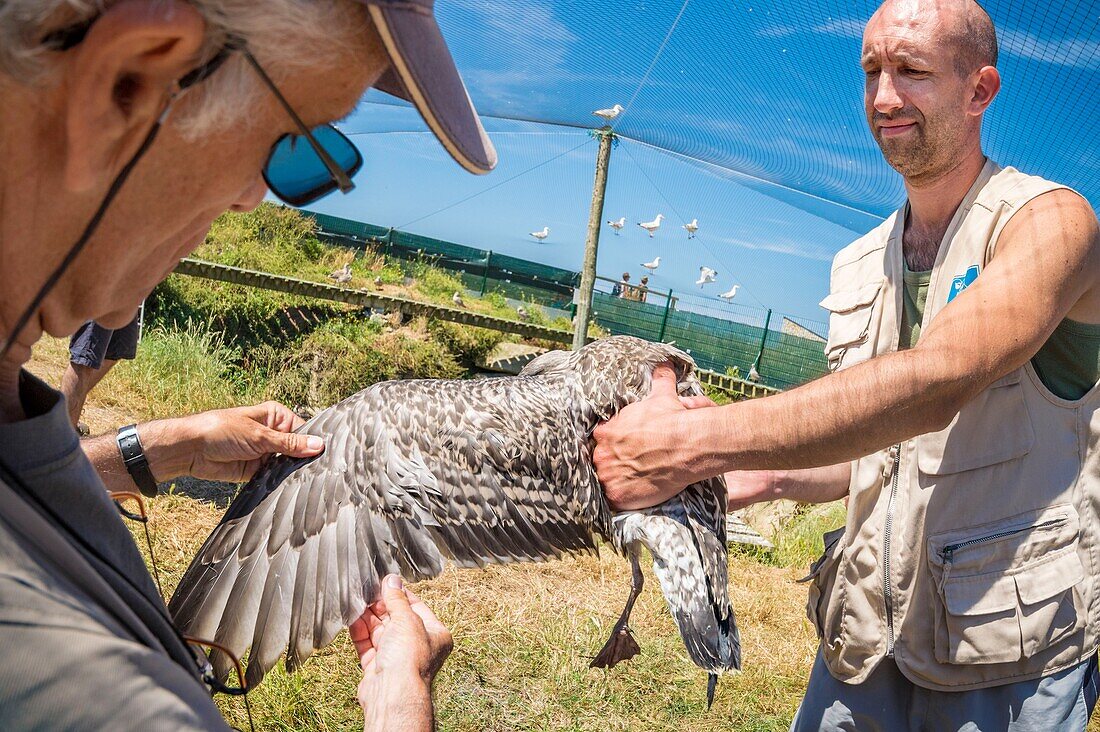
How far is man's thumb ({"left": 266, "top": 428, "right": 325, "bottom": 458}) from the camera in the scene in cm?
240

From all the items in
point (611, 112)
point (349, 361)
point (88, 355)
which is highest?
point (611, 112)

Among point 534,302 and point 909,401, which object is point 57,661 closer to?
point 909,401

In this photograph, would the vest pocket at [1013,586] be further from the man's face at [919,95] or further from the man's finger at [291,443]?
the man's finger at [291,443]

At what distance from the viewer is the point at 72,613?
0.74 m

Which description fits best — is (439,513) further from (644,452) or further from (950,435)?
(950,435)

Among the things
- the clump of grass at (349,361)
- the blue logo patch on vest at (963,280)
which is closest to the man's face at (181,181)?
the blue logo patch on vest at (963,280)

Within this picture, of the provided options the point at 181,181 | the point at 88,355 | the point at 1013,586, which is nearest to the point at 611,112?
the point at 88,355

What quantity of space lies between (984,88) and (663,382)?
1.33 m

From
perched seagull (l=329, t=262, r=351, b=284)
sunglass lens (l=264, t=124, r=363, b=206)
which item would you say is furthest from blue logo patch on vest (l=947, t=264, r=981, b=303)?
perched seagull (l=329, t=262, r=351, b=284)

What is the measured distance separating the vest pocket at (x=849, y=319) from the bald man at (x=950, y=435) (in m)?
0.01

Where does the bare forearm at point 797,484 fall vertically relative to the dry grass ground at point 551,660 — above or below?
above

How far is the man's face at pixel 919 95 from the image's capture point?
7.91 ft

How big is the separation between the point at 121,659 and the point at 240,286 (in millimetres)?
11174

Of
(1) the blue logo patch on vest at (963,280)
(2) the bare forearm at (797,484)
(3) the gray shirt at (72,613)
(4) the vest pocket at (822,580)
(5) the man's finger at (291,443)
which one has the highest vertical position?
(1) the blue logo patch on vest at (963,280)
